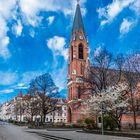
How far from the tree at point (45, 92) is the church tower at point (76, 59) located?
26160 mm

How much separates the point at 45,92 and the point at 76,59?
3433 centimetres

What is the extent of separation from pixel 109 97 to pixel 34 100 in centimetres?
3263

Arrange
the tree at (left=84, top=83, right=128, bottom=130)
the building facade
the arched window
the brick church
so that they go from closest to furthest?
the tree at (left=84, top=83, right=128, bottom=130) < the building facade < the brick church < the arched window

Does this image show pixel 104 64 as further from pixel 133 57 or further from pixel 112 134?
pixel 112 134

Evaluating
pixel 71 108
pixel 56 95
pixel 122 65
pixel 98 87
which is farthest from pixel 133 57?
pixel 71 108

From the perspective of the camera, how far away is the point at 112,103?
1389 inches

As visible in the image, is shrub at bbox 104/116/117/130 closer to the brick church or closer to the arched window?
the brick church

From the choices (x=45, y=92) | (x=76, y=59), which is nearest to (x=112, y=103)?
(x=45, y=92)

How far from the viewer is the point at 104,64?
140ft

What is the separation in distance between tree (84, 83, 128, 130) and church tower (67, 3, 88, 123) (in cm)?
4890

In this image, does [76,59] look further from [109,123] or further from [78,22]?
[109,123]

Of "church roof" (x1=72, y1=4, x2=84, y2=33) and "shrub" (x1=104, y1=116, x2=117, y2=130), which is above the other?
"church roof" (x1=72, y1=4, x2=84, y2=33)

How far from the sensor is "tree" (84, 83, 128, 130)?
113 ft

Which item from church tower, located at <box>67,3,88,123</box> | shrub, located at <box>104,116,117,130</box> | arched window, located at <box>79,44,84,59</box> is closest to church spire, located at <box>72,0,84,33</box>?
church tower, located at <box>67,3,88,123</box>
